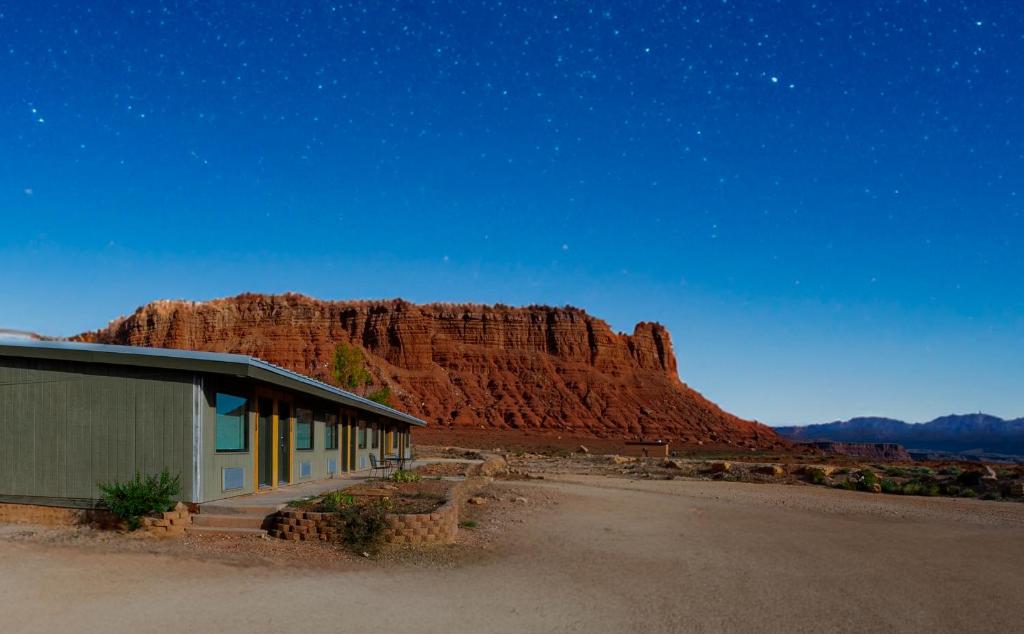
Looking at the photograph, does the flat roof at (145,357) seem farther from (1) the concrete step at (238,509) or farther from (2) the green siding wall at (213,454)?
(1) the concrete step at (238,509)

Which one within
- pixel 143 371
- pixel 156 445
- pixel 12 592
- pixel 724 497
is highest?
pixel 143 371

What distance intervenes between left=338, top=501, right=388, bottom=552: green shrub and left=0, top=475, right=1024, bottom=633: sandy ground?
618 mm

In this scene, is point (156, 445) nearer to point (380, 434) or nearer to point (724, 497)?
point (724, 497)

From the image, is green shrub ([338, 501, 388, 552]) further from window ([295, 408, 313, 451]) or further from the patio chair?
the patio chair

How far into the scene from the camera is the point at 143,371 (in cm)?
1237

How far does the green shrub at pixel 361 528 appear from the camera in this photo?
35.3ft

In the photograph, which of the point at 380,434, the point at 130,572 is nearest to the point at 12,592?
the point at 130,572

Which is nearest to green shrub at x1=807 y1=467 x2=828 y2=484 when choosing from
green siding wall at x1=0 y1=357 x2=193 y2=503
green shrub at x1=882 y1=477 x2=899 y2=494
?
green shrub at x1=882 y1=477 x2=899 y2=494

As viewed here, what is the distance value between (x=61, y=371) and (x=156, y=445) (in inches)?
90.9

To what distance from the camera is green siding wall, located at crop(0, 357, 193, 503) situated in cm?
1225

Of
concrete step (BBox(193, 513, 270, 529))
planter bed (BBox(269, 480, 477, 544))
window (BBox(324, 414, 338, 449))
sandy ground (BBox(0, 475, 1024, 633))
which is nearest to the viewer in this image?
sandy ground (BBox(0, 475, 1024, 633))

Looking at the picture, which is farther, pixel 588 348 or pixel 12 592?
pixel 588 348

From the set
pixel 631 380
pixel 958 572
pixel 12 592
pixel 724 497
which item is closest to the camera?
pixel 12 592

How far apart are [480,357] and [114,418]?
95778mm
